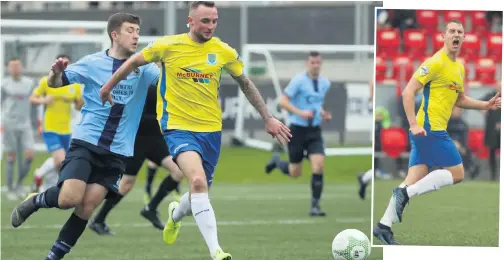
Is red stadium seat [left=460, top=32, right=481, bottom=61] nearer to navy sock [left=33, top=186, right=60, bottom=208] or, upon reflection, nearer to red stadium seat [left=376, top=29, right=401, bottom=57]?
red stadium seat [left=376, top=29, right=401, bottom=57]

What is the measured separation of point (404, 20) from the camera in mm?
13695

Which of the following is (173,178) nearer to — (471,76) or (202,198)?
(202,198)

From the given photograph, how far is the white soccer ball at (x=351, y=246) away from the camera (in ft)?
24.8

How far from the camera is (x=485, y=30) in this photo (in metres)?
14.7

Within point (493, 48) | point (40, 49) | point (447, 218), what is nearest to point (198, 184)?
point (447, 218)

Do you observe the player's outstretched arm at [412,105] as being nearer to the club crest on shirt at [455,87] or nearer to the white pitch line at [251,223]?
the club crest on shirt at [455,87]

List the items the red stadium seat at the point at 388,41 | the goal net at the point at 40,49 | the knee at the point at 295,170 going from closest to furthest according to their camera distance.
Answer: the knee at the point at 295,170 → the red stadium seat at the point at 388,41 → the goal net at the point at 40,49

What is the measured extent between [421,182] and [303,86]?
12.2 feet

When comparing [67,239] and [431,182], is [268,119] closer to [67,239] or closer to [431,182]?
[67,239]

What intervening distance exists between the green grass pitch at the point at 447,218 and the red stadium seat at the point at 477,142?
0.57m

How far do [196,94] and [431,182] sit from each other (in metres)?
2.64

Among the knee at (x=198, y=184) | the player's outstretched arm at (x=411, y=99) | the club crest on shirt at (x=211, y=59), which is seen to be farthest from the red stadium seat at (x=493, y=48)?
the knee at (x=198, y=184)

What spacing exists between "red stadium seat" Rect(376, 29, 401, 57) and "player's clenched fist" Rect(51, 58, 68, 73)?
23.5 ft

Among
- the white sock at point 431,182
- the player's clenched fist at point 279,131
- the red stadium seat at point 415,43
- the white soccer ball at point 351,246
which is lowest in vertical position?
the white soccer ball at point 351,246
